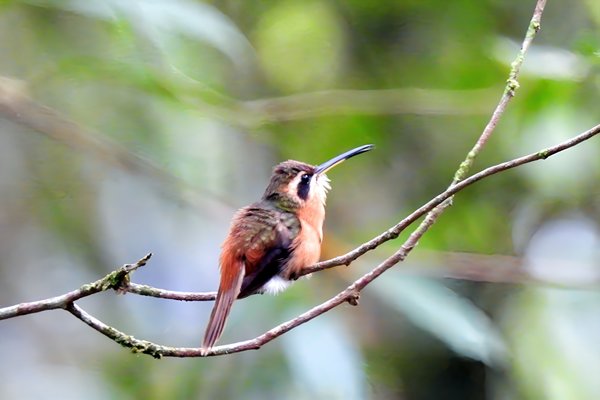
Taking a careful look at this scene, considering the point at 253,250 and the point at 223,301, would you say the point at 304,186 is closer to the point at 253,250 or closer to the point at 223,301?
the point at 253,250

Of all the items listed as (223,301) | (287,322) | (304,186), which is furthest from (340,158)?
(287,322)

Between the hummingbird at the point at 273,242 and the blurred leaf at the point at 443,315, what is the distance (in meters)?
0.83

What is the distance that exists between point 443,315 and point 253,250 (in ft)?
4.11

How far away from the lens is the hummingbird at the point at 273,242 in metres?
2.67

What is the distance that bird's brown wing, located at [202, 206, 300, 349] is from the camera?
264 cm

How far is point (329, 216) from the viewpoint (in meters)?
5.09

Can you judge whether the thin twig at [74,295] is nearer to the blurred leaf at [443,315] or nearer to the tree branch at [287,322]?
the tree branch at [287,322]

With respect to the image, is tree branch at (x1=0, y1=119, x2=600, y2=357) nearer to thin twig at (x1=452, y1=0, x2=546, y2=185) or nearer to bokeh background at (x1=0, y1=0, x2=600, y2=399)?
thin twig at (x1=452, y1=0, x2=546, y2=185)

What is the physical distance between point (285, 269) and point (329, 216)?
7.66 feet

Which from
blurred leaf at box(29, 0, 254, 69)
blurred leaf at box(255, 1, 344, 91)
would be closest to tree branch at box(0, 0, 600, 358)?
blurred leaf at box(29, 0, 254, 69)

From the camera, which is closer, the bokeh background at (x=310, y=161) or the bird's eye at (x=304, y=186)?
the bird's eye at (x=304, y=186)

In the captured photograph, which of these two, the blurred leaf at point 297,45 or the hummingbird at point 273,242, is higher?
the blurred leaf at point 297,45

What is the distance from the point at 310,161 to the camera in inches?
167

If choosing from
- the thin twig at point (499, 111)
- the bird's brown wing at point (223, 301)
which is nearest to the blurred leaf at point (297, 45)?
the bird's brown wing at point (223, 301)
